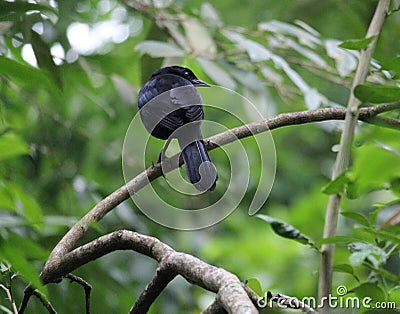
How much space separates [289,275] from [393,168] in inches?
117

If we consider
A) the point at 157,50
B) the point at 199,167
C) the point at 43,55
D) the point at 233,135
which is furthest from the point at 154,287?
the point at 157,50

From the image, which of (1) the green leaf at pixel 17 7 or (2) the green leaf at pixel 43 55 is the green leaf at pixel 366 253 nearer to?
(1) the green leaf at pixel 17 7

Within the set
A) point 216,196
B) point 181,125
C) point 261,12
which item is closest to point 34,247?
point 181,125

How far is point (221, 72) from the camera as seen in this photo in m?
2.41

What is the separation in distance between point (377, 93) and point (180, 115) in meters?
0.93

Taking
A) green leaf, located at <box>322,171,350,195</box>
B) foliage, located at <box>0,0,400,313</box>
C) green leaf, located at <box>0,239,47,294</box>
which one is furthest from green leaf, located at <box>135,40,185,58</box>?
green leaf, located at <box>0,239,47,294</box>

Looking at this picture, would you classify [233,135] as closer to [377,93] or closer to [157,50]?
[377,93]

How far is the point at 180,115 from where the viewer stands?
202cm

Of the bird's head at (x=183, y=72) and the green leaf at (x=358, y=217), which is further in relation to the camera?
the bird's head at (x=183, y=72)

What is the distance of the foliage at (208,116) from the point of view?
1.18 metres

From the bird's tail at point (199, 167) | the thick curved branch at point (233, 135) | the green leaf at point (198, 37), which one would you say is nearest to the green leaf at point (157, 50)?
Answer: the green leaf at point (198, 37)

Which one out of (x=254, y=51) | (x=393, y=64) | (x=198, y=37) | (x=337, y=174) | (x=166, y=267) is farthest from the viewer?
(x=198, y=37)

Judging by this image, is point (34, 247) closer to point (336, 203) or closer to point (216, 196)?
point (336, 203)

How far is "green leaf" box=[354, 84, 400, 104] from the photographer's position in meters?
1.12
